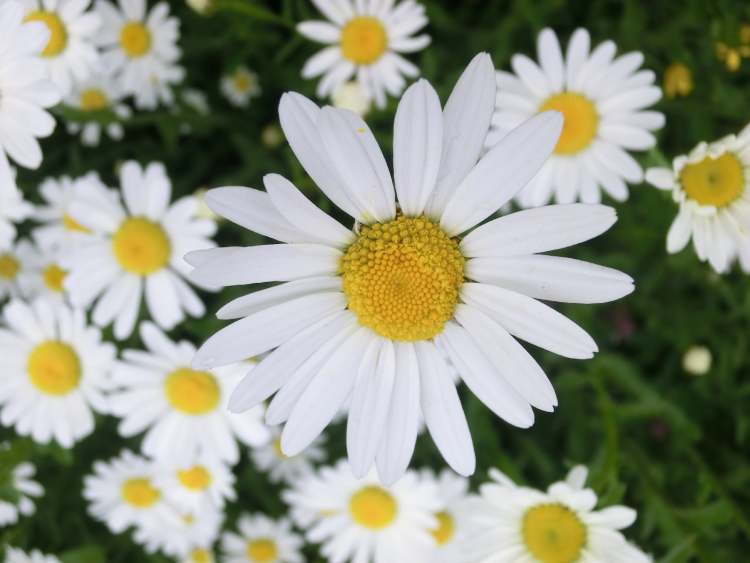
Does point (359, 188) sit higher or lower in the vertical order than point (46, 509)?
higher

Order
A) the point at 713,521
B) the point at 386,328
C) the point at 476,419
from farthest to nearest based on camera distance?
the point at 476,419, the point at 713,521, the point at 386,328

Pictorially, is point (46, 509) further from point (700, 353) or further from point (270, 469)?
point (700, 353)

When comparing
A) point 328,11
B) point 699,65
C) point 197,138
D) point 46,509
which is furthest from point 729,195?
point 46,509

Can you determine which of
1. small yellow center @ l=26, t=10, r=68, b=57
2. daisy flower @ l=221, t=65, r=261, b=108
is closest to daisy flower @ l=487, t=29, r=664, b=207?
daisy flower @ l=221, t=65, r=261, b=108

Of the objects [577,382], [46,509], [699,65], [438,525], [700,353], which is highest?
[699,65]

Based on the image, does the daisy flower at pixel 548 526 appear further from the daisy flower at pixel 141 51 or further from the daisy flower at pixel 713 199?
the daisy flower at pixel 141 51

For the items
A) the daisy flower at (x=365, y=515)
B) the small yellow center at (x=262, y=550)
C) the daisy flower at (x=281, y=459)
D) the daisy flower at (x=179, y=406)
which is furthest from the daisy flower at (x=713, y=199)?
the small yellow center at (x=262, y=550)
